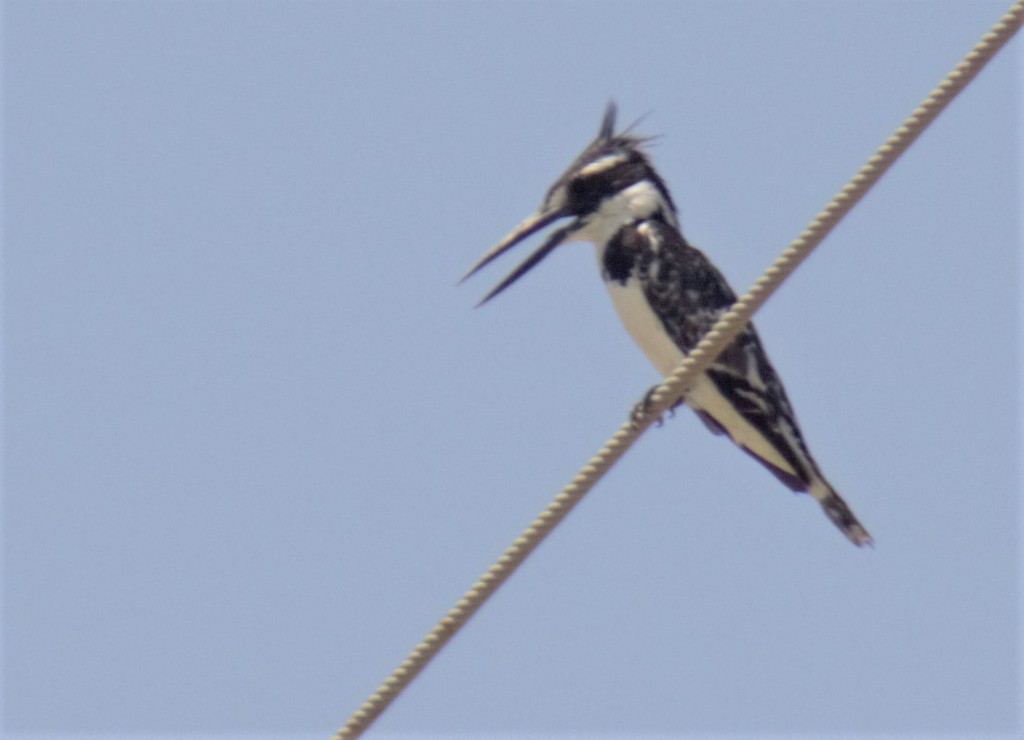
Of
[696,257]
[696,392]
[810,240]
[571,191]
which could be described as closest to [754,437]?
[696,392]

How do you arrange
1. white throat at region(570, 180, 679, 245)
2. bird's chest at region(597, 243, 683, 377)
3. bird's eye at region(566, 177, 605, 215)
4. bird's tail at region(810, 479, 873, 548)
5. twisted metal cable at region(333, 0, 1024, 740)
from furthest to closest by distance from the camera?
1. bird's eye at region(566, 177, 605, 215)
2. white throat at region(570, 180, 679, 245)
3. bird's chest at region(597, 243, 683, 377)
4. bird's tail at region(810, 479, 873, 548)
5. twisted metal cable at region(333, 0, 1024, 740)

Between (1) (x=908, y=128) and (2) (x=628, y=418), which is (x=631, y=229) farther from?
(1) (x=908, y=128)

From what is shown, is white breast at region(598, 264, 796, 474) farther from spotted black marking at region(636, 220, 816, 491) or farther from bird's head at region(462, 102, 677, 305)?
bird's head at region(462, 102, 677, 305)

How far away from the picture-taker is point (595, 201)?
7.06 metres

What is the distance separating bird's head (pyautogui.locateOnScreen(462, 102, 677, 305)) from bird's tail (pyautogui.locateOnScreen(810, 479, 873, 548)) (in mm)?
1195

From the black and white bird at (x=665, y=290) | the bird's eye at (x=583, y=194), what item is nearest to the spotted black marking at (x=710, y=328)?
the black and white bird at (x=665, y=290)

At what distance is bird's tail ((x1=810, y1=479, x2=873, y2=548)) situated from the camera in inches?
249

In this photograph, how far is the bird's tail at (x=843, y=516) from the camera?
249 inches

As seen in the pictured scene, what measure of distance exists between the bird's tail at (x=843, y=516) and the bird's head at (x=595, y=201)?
47.0 inches

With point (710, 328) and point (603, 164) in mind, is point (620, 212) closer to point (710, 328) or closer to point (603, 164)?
point (603, 164)

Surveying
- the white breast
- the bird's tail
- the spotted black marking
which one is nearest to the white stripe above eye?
the spotted black marking

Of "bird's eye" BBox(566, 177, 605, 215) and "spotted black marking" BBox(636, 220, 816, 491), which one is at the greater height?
"spotted black marking" BBox(636, 220, 816, 491)

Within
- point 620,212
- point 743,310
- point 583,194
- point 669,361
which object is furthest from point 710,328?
point 743,310

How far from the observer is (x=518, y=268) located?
7.07 meters
